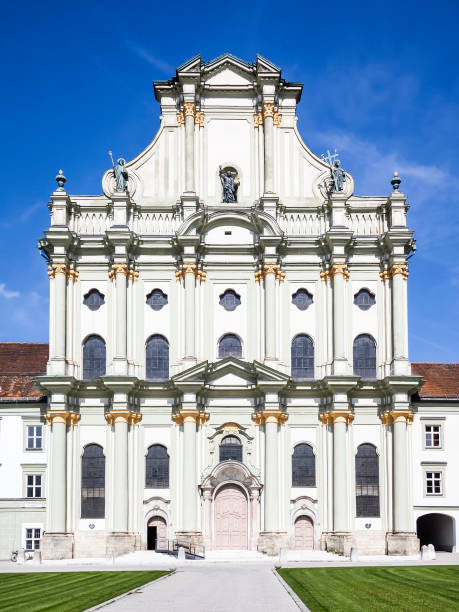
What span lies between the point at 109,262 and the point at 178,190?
556 centimetres

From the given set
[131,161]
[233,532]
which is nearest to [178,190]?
[131,161]

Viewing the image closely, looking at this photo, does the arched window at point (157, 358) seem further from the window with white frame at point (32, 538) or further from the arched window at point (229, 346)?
the window with white frame at point (32, 538)

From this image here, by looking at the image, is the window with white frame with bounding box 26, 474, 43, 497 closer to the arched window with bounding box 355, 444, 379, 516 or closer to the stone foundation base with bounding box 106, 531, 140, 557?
the stone foundation base with bounding box 106, 531, 140, 557

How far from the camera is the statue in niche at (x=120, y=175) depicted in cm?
5041

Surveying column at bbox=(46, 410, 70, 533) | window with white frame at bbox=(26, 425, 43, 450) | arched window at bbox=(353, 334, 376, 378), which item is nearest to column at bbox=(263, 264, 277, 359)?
arched window at bbox=(353, 334, 376, 378)

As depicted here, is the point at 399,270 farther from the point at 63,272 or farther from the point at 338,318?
the point at 63,272

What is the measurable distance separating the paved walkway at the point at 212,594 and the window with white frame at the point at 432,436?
55.4 ft

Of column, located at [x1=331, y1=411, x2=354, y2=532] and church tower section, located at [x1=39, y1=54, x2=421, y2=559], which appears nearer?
column, located at [x1=331, y1=411, x2=354, y2=532]

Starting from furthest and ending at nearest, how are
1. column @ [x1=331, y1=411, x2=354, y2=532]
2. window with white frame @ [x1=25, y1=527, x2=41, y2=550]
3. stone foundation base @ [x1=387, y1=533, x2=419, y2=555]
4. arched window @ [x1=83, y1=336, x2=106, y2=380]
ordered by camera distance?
arched window @ [x1=83, y1=336, x2=106, y2=380] → window with white frame @ [x1=25, y1=527, x2=41, y2=550] → column @ [x1=331, y1=411, x2=354, y2=532] → stone foundation base @ [x1=387, y1=533, x2=419, y2=555]

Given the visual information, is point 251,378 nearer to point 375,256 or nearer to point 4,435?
point 375,256

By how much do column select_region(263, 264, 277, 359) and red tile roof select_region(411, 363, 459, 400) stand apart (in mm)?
8639

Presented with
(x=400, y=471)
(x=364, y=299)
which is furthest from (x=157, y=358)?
(x=400, y=471)

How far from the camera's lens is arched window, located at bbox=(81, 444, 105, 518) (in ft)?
157

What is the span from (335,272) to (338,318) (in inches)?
97.4
